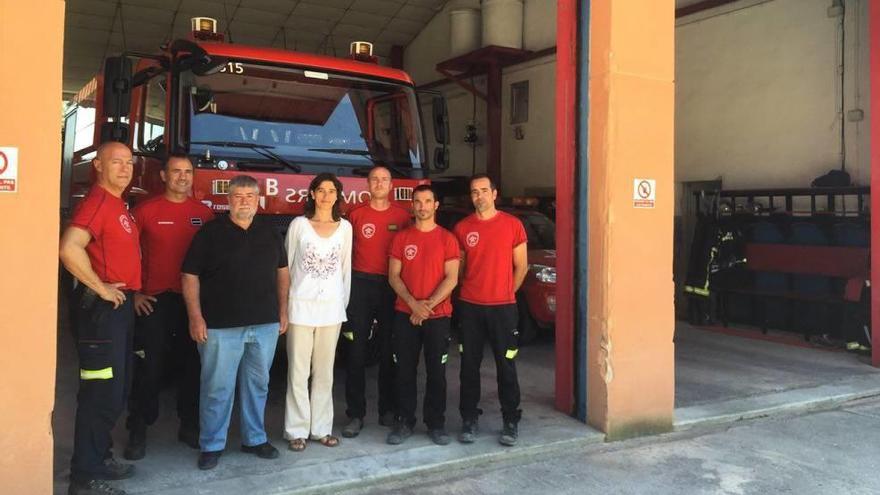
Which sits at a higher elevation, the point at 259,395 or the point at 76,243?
the point at 76,243

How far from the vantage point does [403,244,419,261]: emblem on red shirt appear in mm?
4566

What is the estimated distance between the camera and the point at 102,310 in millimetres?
3588

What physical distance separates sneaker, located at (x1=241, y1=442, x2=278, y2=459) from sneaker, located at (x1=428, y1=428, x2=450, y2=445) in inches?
40.6

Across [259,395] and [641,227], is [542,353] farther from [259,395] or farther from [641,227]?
[259,395]

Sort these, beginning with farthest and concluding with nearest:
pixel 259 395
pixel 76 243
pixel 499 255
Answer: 1. pixel 499 255
2. pixel 259 395
3. pixel 76 243

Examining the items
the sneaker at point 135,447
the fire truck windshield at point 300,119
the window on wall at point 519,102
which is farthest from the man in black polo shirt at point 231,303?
the window on wall at point 519,102

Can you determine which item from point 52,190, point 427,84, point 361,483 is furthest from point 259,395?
point 427,84

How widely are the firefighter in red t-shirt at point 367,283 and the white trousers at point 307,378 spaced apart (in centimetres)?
26

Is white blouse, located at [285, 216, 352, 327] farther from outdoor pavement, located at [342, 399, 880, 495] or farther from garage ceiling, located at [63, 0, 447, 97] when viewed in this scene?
garage ceiling, located at [63, 0, 447, 97]

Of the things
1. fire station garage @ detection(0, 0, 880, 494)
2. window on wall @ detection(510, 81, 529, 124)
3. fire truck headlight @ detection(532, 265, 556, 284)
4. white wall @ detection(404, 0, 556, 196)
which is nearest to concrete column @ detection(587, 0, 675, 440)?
fire station garage @ detection(0, 0, 880, 494)

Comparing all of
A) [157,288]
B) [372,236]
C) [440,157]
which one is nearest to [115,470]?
[157,288]

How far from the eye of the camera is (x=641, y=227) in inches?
197

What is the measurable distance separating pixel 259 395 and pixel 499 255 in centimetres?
176

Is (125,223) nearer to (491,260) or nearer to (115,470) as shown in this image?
(115,470)
